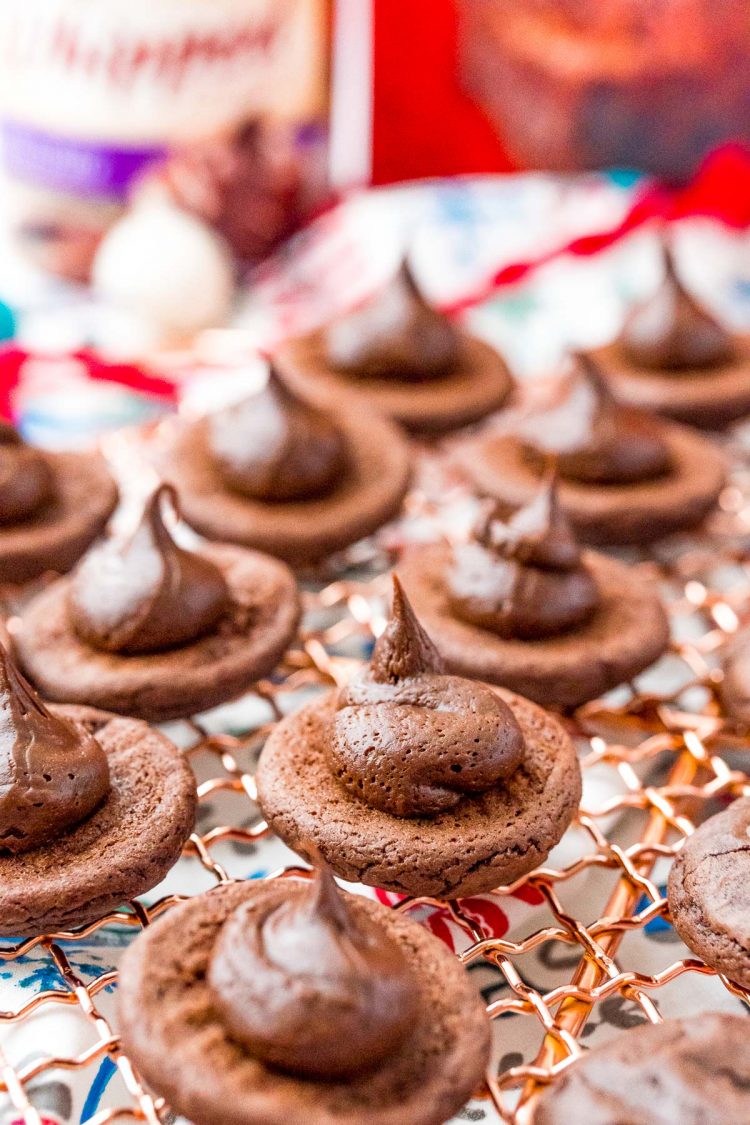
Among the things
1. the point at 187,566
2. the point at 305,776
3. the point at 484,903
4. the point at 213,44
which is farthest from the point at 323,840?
the point at 213,44

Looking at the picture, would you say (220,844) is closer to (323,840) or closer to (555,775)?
(323,840)

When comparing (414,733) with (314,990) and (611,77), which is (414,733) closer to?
(314,990)

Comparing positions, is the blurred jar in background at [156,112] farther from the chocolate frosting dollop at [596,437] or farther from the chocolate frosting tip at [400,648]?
the chocolate frosting tip at [400,648]

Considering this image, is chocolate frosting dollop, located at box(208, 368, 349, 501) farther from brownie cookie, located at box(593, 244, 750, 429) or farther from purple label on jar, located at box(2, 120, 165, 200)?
purple label on jar, located at box(2, 120, 165, 200)

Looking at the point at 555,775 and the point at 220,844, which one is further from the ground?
the point at 555,775

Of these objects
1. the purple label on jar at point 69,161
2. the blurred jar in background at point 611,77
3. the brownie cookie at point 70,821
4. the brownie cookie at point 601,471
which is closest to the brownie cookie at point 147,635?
the brownie cookie at point 70,821

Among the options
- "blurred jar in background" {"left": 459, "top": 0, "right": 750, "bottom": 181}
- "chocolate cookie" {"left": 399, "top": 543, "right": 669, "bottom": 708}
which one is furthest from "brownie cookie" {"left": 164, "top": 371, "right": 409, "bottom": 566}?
"blurred jar in background" {"left": 459, "top": 0, "right": 750, "bottom": 181}
